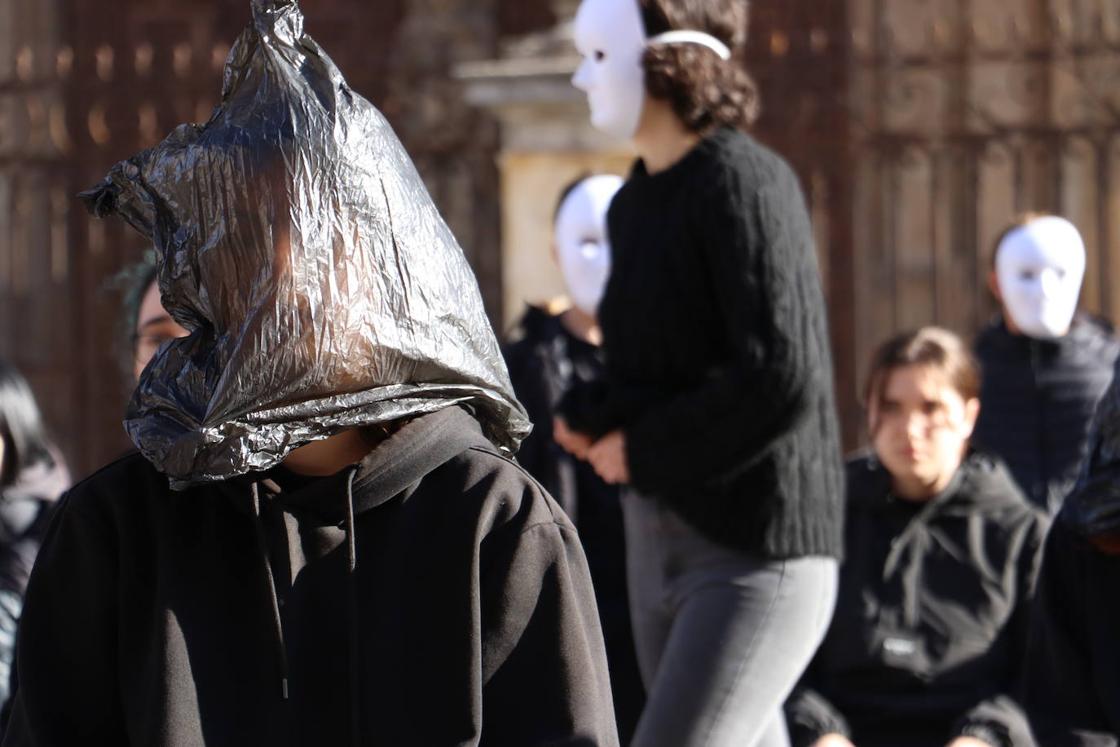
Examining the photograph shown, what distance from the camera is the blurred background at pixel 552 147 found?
740cm

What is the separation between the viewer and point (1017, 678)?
425cm

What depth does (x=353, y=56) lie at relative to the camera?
7758mm

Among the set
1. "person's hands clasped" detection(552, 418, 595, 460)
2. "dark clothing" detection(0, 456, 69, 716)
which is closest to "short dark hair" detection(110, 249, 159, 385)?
"dark clothing" detection(0, 456, 69, 716)

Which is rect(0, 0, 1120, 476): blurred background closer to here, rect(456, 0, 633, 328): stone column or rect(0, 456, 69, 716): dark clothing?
rect(456, 0, 633, 328): stone column

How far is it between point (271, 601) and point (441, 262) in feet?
1.31

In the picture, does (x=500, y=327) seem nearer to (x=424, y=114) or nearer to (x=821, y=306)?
(x=424, y=114)

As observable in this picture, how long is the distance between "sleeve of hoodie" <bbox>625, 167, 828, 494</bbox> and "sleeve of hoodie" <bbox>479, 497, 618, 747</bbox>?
1.30 metres

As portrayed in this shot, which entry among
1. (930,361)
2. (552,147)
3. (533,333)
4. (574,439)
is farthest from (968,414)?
(552,147)

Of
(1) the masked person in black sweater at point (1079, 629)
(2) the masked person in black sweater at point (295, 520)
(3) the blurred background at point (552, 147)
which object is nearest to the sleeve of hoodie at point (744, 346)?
(1) the masked person in black sweater at point (1079, 629)

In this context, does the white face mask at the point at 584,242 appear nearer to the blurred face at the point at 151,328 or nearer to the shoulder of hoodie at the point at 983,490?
the shoulder of hoodie at the point at 983,490

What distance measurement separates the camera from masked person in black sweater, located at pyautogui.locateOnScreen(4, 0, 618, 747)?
1.90m

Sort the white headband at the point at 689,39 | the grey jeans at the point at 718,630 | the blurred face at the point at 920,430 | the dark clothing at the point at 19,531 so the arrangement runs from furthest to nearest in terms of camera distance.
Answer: the blurred face at the point at 920,430 < the dark clothing at the point at 19,531 < the white headband at the point at 689,39 < the grey jeans at the point at 718,630

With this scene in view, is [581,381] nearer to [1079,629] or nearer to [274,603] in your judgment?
[1079,629]

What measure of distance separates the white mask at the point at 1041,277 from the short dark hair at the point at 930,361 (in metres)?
0.98
